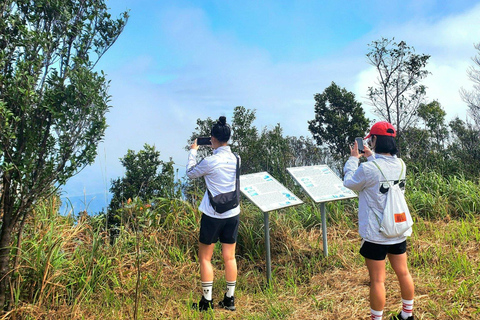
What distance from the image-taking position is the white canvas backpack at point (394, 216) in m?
3.60

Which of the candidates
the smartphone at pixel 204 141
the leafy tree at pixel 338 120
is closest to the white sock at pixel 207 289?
the smartphone at pixel 204 141

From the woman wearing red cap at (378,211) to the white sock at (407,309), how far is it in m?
0.11

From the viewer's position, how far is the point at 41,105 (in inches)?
157

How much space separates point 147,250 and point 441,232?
4621 mm

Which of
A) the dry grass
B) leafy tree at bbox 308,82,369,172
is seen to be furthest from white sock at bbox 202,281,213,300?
leafy tree at bbox 308,82,369,172

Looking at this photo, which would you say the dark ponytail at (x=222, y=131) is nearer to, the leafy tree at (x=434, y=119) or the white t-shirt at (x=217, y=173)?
the white t-shirt at (x=217, y=173)

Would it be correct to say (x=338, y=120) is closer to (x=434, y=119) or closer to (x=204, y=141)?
(x=434, y=119)

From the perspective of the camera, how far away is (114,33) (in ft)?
14.8

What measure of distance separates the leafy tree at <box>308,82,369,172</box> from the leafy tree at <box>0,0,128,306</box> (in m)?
16.3


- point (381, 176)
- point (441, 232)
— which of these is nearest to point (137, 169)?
point (441, 232)

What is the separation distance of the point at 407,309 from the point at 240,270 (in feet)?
8.57

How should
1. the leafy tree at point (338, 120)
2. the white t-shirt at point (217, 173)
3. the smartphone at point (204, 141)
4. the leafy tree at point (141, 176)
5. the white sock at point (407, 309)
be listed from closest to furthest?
1. the white sock at point (407, 309)
2. the white t-shirt at point (217, 173)
3. the smartphone at point (204, 141)
4. the leafy tree at point (141, 176)
5. the leafy tree at point (338, 120)

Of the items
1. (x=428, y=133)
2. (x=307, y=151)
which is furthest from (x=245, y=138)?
(x=428, y=133)

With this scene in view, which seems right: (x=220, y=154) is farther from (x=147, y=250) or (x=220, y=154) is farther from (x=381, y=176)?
(x=147, y=250)
